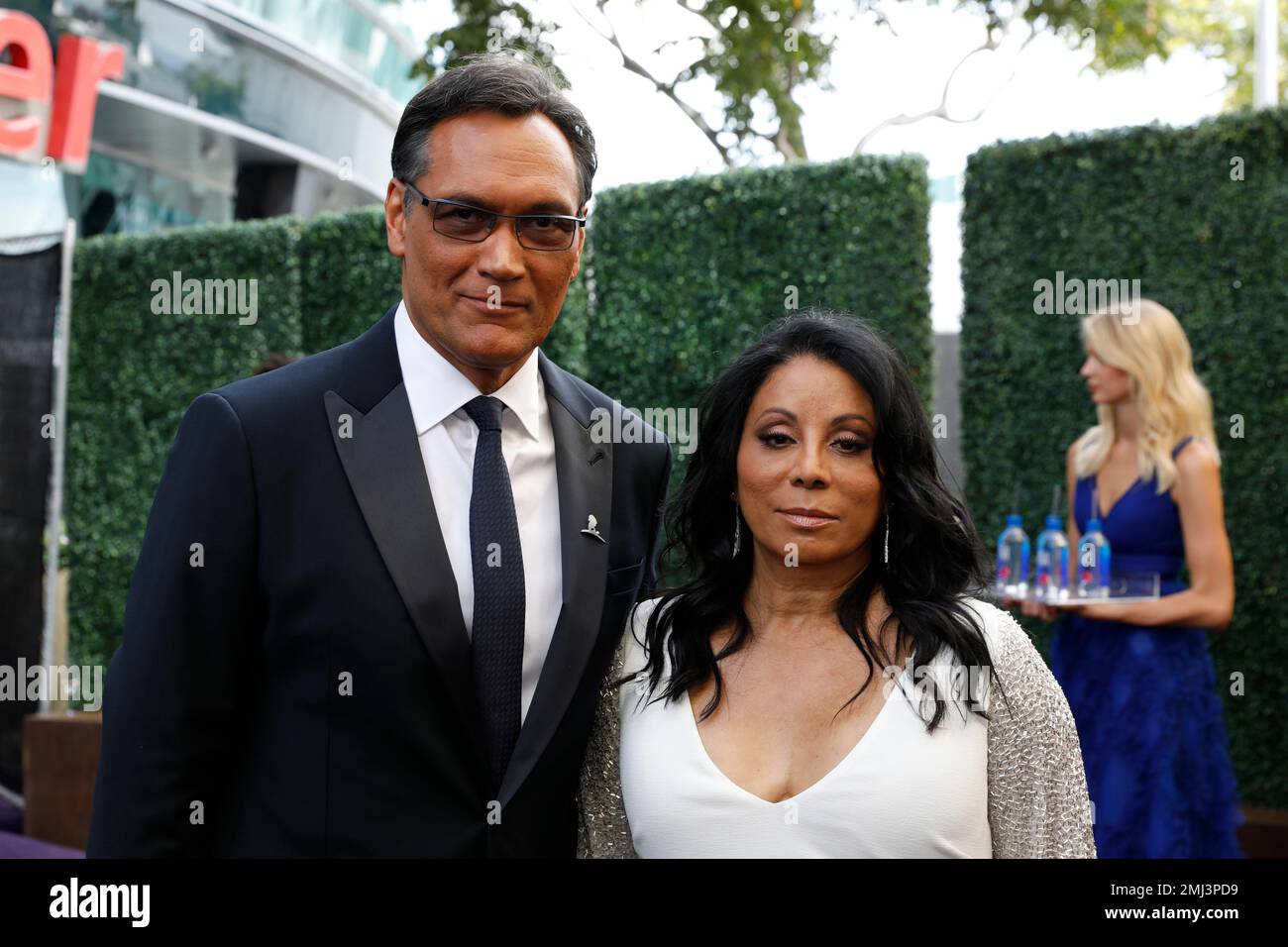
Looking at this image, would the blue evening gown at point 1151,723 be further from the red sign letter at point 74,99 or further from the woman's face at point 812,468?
the red sign letter at point 74,99

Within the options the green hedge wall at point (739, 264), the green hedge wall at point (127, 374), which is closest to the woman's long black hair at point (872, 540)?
the green hedge wall at point (739, 264)

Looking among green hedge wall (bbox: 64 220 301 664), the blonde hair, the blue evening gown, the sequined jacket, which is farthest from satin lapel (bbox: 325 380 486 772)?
green hedge wall (bbox: 64 220 301 664)

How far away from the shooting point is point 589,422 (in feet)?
8.66

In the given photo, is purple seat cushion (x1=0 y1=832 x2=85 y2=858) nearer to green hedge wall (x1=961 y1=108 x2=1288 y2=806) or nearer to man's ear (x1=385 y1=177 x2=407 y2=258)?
man's ear (x1=385 y1=177 x2=407 y2=258)

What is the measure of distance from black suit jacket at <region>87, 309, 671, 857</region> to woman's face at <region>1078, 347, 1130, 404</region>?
342 cm

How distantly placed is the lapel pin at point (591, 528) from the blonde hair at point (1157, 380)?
3.18 m

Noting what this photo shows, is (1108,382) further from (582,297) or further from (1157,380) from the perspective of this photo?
(582,297)

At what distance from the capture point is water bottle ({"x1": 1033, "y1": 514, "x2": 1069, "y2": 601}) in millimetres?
5145

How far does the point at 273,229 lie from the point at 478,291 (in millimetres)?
6106

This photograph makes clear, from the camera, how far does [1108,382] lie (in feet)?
16.5

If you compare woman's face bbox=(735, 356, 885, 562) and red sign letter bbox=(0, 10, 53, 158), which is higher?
red sign letter bbox=(0, 10, 53, 158)

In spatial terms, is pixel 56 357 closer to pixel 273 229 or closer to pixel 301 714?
pixel 273 229
